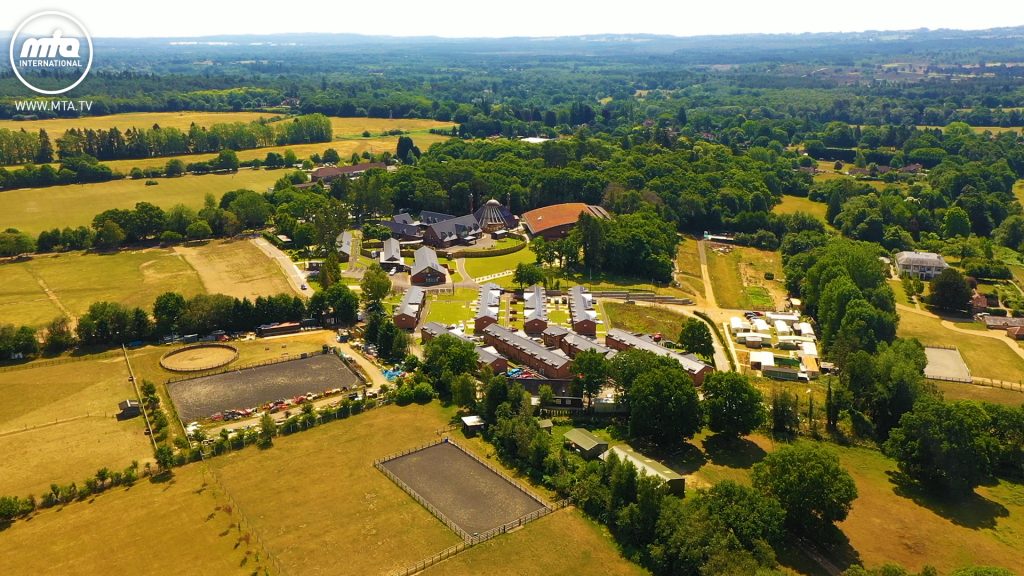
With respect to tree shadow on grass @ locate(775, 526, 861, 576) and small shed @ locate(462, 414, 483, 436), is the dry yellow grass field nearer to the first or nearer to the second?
small shed @ locate(462, 414, 483, 436)

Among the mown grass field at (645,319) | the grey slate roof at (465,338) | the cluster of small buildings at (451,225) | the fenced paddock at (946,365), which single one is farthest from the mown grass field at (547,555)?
the cluster of small buildings at (451,225)

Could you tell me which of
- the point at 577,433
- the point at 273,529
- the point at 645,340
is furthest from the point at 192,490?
the point at 645,340

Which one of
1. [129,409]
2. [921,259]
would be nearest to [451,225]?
[129,409]

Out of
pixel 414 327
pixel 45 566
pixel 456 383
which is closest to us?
pixel 45 566

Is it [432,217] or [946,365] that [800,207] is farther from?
[432,217]

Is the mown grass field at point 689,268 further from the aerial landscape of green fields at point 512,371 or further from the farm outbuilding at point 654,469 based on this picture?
the farm outbuilding at point 654,469

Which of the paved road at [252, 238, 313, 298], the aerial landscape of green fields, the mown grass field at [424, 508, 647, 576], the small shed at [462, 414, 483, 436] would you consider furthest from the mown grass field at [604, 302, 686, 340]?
the paved road at [252, 238, 313, 298]

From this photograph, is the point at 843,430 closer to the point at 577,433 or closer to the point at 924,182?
the point at 577,433
